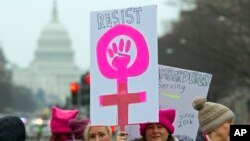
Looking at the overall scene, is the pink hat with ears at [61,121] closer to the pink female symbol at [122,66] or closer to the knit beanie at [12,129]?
the pink female symbol at [122,66]

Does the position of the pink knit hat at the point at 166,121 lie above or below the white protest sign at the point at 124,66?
below

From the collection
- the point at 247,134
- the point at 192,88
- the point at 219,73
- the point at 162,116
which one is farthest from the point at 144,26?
the point at 219,73

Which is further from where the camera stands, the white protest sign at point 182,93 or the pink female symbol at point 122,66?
the white protest sign at point 182,93

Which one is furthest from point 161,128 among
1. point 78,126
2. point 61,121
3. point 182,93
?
point 61,121

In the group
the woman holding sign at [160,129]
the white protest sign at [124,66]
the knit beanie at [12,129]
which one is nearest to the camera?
the knit beanie at [12,129]

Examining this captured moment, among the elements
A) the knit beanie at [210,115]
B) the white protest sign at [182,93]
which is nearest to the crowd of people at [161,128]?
the knit beanie at [210,115]

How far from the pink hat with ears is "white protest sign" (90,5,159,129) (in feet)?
6.73

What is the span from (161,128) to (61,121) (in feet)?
6.63

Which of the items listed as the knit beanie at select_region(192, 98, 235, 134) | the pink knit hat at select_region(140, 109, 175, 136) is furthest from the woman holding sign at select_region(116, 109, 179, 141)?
the knit beanie at select_region(192, 98, 235, 134)

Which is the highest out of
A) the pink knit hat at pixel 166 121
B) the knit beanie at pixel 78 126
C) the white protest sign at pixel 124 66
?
the white protest sign at pixel 124 66

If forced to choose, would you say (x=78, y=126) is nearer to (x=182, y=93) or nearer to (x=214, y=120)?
(x=182, y=93)

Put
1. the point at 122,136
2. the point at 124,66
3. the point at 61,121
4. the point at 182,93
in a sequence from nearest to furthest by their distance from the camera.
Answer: the point at 122,136 < the point at 124,66 < the point at 182,93 < the point at 61,121

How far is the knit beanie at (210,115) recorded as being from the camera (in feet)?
27.9

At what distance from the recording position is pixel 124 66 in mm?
8156
